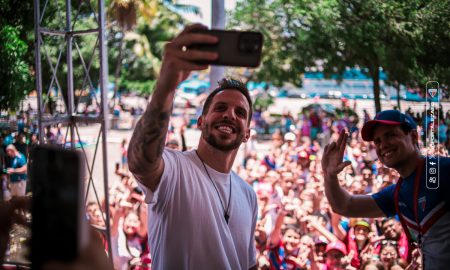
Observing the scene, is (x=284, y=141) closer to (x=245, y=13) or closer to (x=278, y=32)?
(x=245, y=13)

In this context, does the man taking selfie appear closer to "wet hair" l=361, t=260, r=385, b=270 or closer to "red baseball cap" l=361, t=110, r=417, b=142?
"red baseball cap" l=361, t=110, r=417, b=142

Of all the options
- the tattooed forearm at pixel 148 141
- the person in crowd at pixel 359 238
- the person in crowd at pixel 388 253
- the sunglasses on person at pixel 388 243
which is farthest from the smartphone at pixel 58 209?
the person in crowd at pixel 359 238

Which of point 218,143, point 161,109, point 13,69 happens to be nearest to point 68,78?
point 13,69

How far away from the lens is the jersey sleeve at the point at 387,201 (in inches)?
68.5

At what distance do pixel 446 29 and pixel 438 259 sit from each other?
110cm

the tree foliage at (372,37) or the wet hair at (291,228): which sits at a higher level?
the tree foliage at (372,37)

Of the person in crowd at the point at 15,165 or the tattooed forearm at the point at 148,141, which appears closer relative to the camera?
the tattooed forearm at the point at 148,141

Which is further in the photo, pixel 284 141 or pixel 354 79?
pixel 284 141

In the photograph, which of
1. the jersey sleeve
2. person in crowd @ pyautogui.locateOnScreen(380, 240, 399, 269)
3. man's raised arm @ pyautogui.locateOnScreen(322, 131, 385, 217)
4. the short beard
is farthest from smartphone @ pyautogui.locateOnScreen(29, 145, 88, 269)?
person in crowd @ pyautogui.locateOnScreen(380, 240, 399, 269)

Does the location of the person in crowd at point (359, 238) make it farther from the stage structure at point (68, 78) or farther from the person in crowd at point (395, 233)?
the stage structure at point (68, 78)

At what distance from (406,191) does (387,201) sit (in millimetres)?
140

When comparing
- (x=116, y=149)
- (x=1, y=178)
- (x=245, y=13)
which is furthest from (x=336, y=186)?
(x=116, y=149)

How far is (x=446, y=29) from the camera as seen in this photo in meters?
2.16

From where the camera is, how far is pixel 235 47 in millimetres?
964
